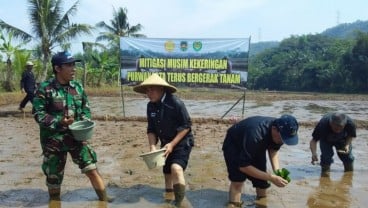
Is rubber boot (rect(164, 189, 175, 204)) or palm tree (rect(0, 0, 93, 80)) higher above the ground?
palm tree (rect(0, 0, 93, 80))

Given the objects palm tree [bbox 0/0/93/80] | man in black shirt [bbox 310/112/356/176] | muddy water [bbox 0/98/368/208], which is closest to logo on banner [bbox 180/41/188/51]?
muddy water [bbox 0/98/368/208]

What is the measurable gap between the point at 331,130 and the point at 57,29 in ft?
73.9

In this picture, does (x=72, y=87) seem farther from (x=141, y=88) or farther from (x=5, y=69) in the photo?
(x=5, y=69)

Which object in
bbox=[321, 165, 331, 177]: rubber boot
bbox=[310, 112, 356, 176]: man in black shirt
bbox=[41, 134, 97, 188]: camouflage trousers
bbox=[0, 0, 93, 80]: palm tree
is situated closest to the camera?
bbox=[41, 134, 97, 188]: camouflage trousers

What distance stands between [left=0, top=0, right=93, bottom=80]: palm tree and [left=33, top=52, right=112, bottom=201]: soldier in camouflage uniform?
72.0 feet

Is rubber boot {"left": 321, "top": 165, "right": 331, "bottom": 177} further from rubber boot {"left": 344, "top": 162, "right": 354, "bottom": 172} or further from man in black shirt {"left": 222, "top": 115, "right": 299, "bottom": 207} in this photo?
man in black shirt {"left": 222, "top": 115, "right": 299, "bottom": 207}

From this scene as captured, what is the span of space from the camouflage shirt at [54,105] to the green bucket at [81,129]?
0.12 meters

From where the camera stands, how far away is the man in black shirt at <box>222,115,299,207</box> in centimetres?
439

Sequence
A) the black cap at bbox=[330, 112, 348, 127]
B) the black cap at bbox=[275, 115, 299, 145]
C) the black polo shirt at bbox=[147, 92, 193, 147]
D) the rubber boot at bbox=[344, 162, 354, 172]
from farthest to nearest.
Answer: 1. the rubber boot at bbox=[344, 162, 354, 172]
2. the black cap at bbox=[330, 112, 348, 127]
3. the black polo shirt at bbox=[147, 92, 193, 147]
4. the black cap at bbox=[275, 115, 299, 145]

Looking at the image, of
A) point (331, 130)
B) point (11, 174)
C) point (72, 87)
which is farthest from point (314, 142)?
point (11, 174)

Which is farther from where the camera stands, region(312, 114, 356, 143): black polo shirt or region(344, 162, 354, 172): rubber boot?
region(344, 162, 354, 172): rubber boot

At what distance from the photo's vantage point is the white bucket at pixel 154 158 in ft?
15.5

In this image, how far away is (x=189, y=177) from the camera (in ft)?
21.6

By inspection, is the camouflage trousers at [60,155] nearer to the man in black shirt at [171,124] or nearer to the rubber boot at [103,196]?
the rubber boot at [103,196]
